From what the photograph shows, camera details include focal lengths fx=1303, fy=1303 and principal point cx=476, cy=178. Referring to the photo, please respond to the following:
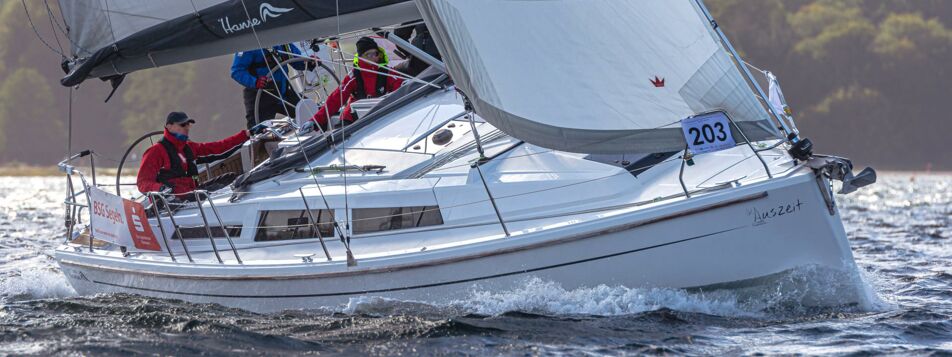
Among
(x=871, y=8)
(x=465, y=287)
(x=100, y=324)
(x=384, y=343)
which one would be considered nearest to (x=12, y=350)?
(x=100, y=324)

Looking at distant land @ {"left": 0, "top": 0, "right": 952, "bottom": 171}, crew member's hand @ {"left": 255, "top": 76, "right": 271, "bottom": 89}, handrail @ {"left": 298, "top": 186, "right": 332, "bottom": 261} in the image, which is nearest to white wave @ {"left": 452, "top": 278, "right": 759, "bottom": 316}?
handrail @ {"left": 298, "top": 186, "right": 332, "bottom": 261}

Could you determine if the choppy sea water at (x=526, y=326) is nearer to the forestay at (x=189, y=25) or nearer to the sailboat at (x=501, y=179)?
the sailboat at (x=501, y=179)

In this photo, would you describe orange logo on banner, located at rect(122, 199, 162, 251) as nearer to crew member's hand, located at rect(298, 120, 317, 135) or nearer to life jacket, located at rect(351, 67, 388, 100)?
crew member's hand, located at rect(298, 120, 317, 135)

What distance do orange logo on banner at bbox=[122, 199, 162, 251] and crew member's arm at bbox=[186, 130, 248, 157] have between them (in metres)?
1.22

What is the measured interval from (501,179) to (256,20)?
2.00 meters

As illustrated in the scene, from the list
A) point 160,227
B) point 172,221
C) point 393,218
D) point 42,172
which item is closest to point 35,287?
point 160,227

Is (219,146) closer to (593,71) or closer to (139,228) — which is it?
(139,228)

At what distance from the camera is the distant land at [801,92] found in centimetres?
5997

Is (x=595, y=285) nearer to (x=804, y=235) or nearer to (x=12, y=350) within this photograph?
(x=804, y=235)

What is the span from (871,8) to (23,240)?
2454 inches

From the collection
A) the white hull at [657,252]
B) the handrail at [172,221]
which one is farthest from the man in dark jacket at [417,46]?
the white hull at [657,252]

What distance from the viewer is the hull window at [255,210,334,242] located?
8992mm

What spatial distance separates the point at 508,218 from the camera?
839cm

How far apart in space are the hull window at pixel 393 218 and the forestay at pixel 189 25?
4.17ft
